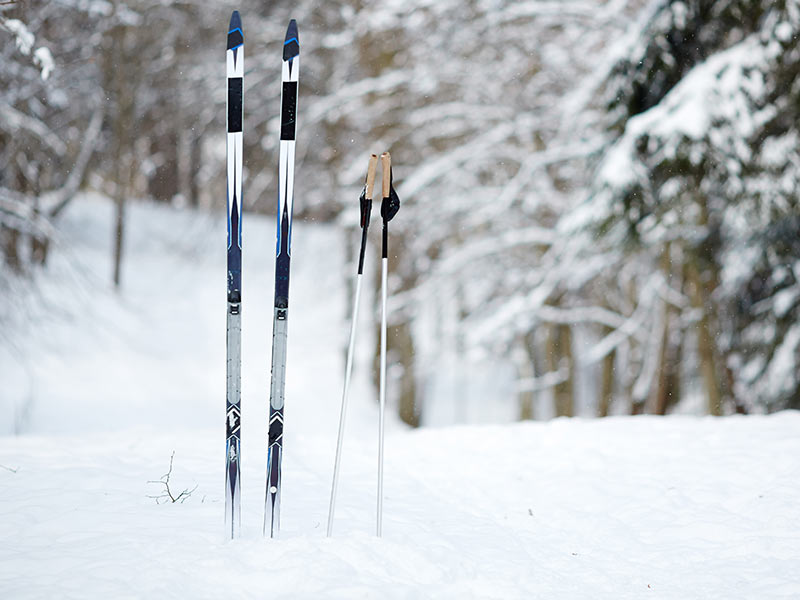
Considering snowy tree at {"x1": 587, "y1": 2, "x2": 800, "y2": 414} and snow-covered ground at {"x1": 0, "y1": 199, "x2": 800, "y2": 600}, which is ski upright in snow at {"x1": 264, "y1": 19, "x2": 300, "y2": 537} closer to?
snow-covered ground at {"x1": 0, "y1": 199, "x2": 800, "y2": 600}

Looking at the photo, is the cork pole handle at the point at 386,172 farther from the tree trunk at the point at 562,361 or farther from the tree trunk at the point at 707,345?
the tree trunk at the point at 562,361

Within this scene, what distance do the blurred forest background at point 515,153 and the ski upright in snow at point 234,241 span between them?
2.66 meters

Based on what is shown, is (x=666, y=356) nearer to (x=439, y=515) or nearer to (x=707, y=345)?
(x=707, y=345)

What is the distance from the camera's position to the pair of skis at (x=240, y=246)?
3.60m

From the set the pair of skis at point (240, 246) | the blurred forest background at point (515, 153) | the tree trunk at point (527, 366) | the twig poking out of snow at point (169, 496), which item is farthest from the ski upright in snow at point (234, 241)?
the tree trunk at point (527, 366)

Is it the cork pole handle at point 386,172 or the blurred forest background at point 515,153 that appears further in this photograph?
the blurred forest background at point 515,153

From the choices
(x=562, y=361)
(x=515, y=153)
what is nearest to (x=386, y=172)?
(x=515, y=153)

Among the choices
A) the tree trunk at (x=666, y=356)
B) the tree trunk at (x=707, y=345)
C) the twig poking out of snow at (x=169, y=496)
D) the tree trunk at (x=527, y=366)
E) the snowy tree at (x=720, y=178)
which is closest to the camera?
the twig poking out of snow at (x=169, y=496)

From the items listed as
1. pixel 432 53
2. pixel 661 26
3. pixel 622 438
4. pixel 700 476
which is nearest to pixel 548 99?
pixel 432 53

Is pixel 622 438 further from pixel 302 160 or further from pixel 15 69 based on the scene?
pixel 302 160

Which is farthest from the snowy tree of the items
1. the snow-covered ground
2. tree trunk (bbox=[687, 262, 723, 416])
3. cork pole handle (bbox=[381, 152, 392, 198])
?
cork pole handle (bbox=[381, 152, 392, 198])

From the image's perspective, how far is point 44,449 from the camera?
5258mm

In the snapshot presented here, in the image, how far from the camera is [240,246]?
143 inches

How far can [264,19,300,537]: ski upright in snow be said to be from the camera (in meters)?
3.60
